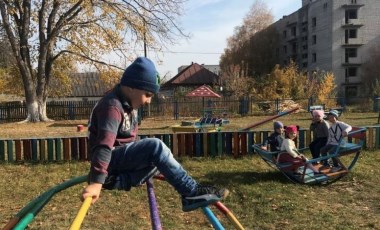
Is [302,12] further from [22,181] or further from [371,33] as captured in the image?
[22,181]

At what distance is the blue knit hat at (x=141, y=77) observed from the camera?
308 centimetres

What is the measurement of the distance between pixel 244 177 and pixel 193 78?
1979 inches

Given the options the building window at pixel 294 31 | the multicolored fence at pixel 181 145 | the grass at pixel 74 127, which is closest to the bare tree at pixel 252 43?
the building window at pixel 294 31

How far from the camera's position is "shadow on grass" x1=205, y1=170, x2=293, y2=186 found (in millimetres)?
8336

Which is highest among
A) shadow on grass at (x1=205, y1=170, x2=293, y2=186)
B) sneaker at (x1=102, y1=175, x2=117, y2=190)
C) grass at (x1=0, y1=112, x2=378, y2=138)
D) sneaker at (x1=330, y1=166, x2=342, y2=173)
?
sneaker at (x1=102, y1=175, x2=117, y2=190)

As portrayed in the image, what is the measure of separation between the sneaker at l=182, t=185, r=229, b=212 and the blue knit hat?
0.81 m

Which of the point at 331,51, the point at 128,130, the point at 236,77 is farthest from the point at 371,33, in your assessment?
the point at 128,130

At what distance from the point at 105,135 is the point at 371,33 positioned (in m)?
60.5

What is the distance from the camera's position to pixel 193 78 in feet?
192

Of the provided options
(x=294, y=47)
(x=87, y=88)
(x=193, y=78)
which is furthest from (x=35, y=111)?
(x=294, y=47)

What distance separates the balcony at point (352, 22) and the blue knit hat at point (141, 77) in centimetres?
5868

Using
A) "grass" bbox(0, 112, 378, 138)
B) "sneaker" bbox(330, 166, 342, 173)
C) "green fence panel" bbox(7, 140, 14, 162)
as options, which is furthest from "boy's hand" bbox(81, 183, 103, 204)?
"grass" bbox(0, 112, 378, 138)

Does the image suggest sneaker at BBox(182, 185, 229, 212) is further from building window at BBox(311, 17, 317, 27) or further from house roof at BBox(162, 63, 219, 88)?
building window at BBox(311, 17, 317, 27)

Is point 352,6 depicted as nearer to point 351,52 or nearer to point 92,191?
point 351,52
